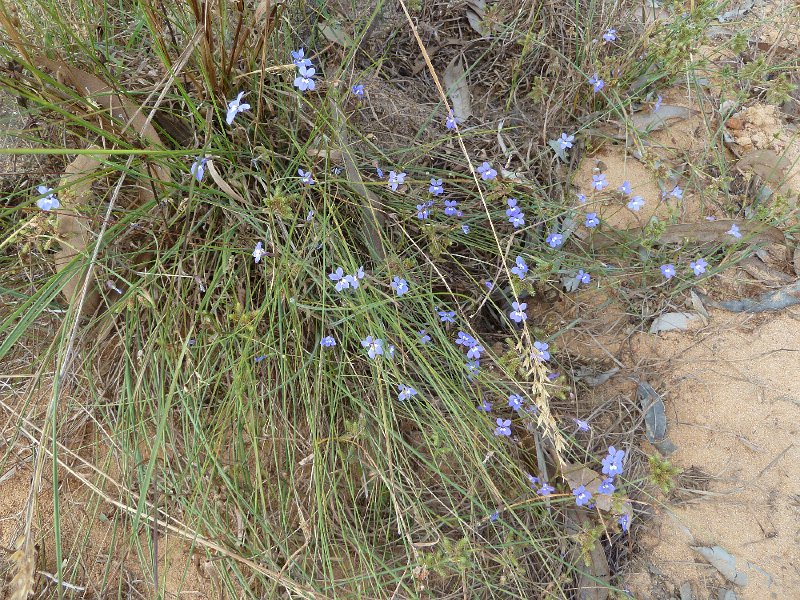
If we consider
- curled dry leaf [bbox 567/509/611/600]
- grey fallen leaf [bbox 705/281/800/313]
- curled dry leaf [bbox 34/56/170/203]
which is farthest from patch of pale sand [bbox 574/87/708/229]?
curled dry leaf [bbox 34/56/170/203]

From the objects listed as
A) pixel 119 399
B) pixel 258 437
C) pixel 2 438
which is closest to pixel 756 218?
pixel 258 437

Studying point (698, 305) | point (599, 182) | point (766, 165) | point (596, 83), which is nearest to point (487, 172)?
point (599, 182)

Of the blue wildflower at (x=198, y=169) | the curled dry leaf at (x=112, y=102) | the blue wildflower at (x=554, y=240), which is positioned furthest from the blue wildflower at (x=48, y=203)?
the blue wildflower at (x=554, y=240)

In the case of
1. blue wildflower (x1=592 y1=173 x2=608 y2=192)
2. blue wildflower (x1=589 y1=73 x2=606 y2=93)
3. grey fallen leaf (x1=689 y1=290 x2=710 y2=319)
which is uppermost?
blue wildflower (x1=589 y1=73 x2=606 y2=93)

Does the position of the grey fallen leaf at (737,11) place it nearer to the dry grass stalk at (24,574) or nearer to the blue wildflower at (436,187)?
the blue wildflower at (436,187)

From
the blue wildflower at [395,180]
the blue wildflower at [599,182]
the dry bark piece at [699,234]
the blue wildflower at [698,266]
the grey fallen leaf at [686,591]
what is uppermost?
the blue wildflower at [395,180]

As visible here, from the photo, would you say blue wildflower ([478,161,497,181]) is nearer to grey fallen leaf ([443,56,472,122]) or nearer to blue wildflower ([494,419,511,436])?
grey fallen leaf ([443,56,472,122])

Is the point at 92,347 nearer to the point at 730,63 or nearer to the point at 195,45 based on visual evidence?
the point at 195,45
